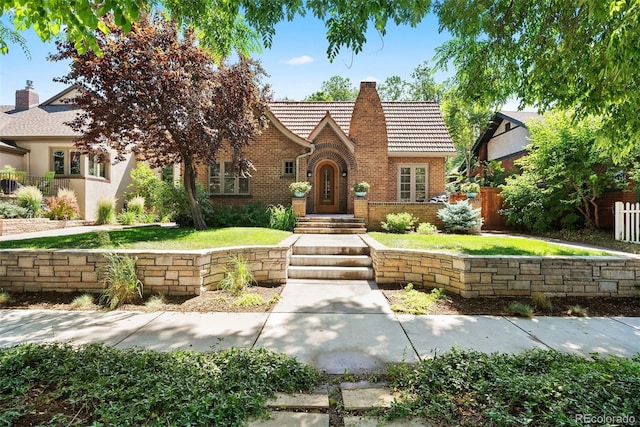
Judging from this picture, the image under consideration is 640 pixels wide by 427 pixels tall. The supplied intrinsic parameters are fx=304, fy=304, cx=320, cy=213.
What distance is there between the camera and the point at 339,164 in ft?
46.1

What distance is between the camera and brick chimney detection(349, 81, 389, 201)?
13.5 m

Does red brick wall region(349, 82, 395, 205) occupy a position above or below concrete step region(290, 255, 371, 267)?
above

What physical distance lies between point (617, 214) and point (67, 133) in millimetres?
23469

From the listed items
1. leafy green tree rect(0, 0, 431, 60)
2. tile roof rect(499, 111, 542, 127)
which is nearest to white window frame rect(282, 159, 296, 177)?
leafy green tree rect(0, 0, 431, 60)

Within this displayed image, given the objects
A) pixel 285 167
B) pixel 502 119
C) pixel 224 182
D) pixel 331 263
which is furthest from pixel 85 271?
pixel 502 119

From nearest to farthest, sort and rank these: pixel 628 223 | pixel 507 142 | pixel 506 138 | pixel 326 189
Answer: pixel 628 223 < pixel 326 189 < pixel 507 142 < pixel 506 138

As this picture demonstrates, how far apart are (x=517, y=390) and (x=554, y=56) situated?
18.2 ft

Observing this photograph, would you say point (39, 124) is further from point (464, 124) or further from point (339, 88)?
point (464, 124)

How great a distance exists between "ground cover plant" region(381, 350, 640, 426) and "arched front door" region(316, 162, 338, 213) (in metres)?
11.3

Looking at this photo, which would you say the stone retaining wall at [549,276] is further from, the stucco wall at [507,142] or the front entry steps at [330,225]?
the stucco wall at [507,142]

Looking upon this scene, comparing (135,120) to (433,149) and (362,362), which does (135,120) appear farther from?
(433,149)

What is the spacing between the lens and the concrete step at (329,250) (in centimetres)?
Answer: 727

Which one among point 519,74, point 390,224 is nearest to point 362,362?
point 519,74

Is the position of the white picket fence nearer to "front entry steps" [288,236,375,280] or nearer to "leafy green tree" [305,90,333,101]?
"front entry steps" [288,236,375,280]
